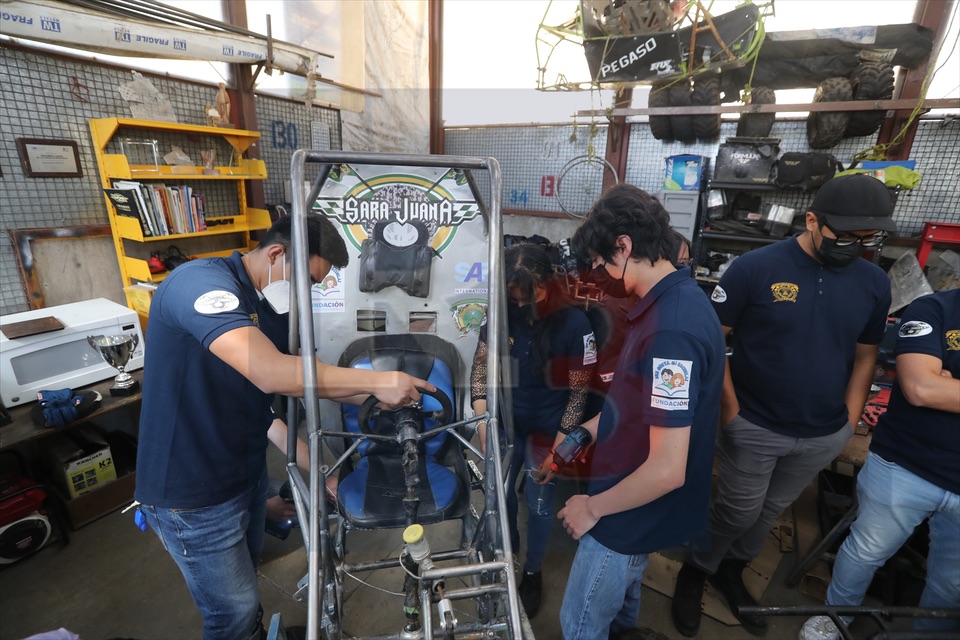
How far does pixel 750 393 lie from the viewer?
189 centimetres

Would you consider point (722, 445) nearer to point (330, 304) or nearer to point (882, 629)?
point (882, 629)

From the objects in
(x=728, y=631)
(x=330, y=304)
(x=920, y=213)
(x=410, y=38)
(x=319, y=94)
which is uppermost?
(x=410, y=38)

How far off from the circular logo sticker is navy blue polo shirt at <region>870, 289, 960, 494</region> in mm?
2100

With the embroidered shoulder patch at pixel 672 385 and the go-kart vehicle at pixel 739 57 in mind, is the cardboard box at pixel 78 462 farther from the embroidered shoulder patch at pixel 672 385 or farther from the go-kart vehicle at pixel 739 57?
the go-kart vehicle at pixel 739 57

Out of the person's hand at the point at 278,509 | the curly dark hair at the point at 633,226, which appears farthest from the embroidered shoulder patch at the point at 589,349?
the person's hand at the point at 278,509

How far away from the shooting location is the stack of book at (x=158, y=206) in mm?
3066

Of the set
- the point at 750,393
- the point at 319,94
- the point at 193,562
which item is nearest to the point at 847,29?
the point at 750,393

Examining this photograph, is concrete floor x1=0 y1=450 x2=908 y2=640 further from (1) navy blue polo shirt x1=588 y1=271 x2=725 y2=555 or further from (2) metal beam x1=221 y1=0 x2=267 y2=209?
(2) metal beam x1=221 y1=0 x2=267 y2=209

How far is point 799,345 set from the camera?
1765 mm

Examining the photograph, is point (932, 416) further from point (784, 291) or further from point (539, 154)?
point (539, 154)

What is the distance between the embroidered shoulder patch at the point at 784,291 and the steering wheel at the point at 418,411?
1299 mm

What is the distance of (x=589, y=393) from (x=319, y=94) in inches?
175

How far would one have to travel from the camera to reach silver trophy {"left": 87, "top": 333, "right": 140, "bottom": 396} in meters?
2.57

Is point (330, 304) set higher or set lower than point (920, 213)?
lower
